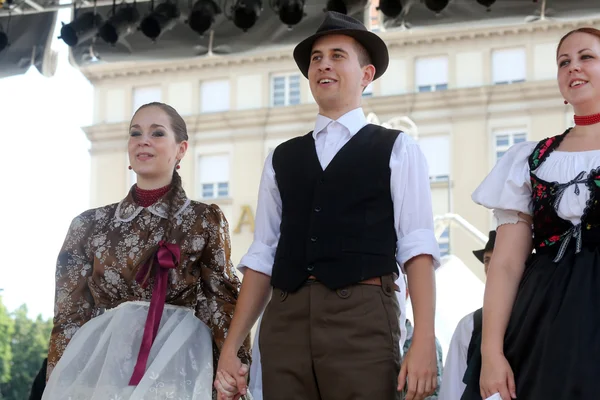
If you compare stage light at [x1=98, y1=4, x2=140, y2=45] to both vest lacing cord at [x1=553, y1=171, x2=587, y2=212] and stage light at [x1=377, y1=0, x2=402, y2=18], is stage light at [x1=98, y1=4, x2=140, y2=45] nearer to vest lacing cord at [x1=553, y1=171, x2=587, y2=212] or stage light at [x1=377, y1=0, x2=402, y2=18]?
stage light at [x1=377, y1=0, x2=402, y2=18]

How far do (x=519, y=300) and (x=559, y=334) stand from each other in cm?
19

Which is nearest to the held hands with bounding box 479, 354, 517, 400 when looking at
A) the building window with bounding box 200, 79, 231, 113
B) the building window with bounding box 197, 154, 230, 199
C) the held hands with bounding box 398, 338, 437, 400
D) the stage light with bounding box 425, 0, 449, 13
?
the held hands with bounding box 398, 338, 437, 400

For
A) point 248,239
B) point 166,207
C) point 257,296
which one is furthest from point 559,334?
point 248,239

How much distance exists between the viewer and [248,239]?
23.0 m

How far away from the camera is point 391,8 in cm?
625

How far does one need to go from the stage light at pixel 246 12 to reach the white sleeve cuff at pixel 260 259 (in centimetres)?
398

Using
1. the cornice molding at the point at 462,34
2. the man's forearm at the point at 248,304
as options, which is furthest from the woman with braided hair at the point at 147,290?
the cornice molding at the point at 462,34

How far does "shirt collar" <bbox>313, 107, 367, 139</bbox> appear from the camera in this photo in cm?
285

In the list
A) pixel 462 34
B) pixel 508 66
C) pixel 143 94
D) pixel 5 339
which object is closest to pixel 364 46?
pixel 462 34

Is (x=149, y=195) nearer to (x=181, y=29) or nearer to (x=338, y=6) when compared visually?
(x=338, y=6)

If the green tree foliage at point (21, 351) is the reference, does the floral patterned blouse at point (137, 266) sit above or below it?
above

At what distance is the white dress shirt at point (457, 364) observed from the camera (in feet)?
15.8

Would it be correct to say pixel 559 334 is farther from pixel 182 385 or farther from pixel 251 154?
pixel 251 154

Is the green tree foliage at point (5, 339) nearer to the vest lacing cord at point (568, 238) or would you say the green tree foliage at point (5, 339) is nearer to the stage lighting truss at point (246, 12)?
the stage lighting truss at point (246, 12)
